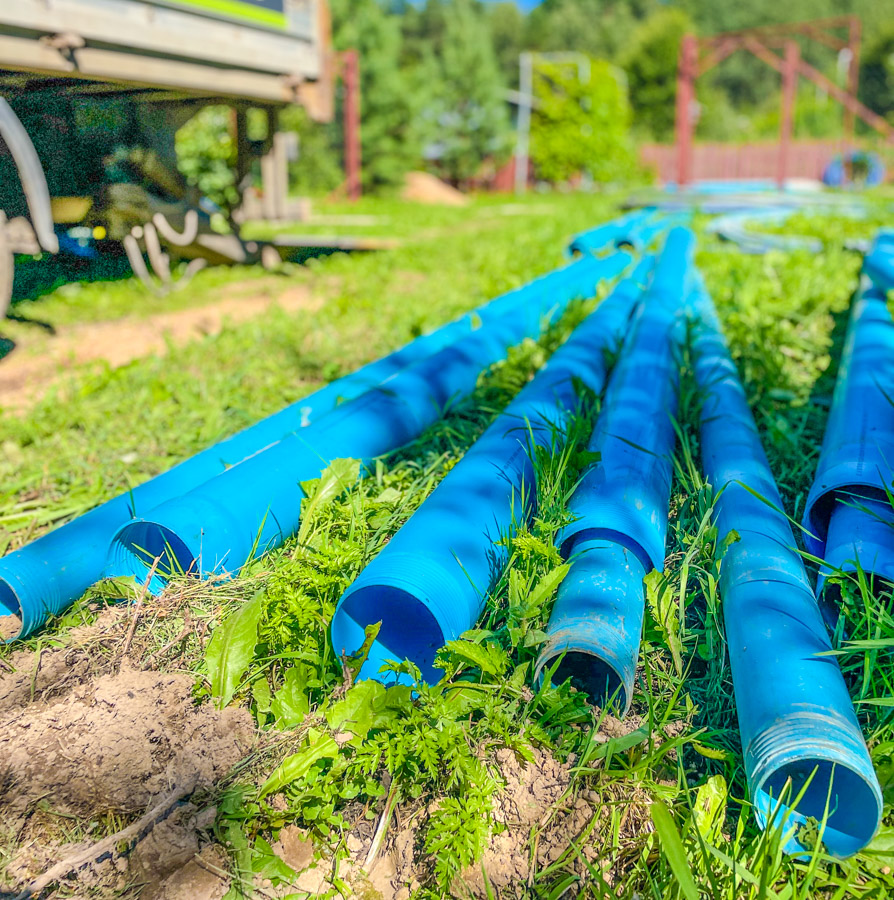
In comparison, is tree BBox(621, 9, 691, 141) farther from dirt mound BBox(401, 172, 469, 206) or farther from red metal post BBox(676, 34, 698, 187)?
red metal post BBox(676, 34, 698, 187)

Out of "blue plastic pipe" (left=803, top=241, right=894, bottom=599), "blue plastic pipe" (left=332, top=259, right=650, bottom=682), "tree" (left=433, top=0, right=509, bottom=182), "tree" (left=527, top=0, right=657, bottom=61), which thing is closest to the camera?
"blue plastic pipe" (left=332, top=259, right=650, bottom=682)

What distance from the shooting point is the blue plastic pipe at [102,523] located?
188 centimetres

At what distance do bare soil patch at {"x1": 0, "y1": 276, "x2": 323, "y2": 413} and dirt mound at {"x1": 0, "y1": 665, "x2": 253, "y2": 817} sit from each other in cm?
237

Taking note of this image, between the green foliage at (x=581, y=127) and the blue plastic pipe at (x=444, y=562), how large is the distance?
2933cm

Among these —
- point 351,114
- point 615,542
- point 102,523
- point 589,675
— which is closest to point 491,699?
point 589,675

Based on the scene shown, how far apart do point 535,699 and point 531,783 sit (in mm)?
161

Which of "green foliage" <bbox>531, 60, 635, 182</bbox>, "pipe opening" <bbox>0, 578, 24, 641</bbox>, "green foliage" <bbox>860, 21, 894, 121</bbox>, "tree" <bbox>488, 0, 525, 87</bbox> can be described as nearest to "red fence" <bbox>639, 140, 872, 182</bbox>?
"green foliage" <bbox>531, 60, 635, 182</bbox>

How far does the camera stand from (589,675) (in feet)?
5.67

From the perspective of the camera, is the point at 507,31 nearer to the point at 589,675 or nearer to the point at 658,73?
the point at 658,73

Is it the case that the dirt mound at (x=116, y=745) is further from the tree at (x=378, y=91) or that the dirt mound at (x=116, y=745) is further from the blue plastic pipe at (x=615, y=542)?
the tree at (x=378, y=91)

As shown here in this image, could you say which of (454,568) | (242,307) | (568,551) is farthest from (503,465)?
(242,307)

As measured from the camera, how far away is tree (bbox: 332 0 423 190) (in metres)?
23.9

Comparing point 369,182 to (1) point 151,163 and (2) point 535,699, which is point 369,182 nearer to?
(1) point 151,163

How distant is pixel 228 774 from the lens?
155 cm
